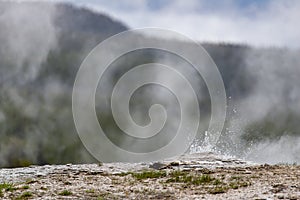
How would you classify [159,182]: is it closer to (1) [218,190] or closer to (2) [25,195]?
Answer: (1) [218,190]

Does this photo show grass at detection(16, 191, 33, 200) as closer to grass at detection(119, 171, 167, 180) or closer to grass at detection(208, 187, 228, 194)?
grass at detection(119, 171, 167, 180)

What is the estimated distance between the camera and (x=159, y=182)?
78.3 feet

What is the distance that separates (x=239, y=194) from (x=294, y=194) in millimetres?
2071

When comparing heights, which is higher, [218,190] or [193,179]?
[193,179]

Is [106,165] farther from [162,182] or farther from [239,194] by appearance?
[239,194]

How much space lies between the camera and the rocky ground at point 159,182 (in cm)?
2053

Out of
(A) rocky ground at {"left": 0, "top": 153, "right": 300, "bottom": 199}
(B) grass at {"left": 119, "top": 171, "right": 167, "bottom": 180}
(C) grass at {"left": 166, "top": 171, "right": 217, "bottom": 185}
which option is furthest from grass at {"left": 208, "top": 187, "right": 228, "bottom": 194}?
(B) grass at {"left": 119, "top": 171, "right": 167, "bottom": 180}

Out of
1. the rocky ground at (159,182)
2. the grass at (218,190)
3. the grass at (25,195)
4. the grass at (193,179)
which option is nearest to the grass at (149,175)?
the rocky ground at (159,182)

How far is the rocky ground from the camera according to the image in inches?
808

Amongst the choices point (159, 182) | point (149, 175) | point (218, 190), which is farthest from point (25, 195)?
point (218, 190)

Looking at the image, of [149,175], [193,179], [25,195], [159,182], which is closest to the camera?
[25,195]

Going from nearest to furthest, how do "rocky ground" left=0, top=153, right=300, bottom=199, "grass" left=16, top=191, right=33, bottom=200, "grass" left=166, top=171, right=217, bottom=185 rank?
"rocky ground" left=0, top=153, right=300, bottom=199
"grass" left=16, top=191, right=33, bottom=200
"grass" left=166, top=171, right=217, bottom=185

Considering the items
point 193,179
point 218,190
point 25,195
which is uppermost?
point 193,179

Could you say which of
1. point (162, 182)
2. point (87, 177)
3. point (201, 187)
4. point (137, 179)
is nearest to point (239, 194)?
point (201, 187)
